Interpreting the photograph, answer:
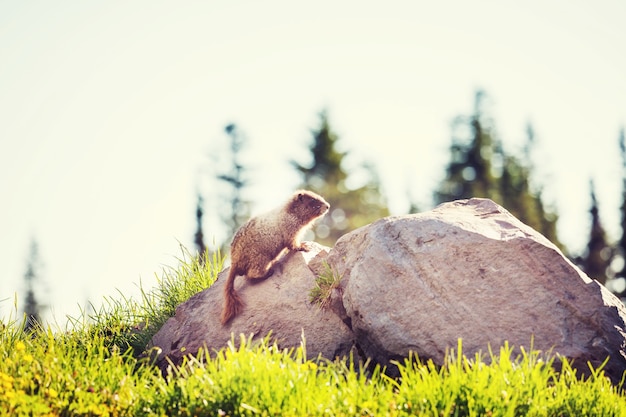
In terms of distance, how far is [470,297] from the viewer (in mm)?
7750

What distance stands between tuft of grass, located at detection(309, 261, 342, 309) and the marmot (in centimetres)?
86

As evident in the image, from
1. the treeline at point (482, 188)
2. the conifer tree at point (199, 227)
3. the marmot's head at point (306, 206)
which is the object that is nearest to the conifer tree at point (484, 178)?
the treeline at point (482, 188)

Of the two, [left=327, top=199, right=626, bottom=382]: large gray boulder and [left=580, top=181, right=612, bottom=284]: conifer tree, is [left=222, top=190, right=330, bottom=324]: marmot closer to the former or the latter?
[left=327, top=199, right=626, bottom=382]: large gray boulder

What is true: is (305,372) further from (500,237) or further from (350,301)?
(500,237)

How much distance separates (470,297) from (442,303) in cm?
35

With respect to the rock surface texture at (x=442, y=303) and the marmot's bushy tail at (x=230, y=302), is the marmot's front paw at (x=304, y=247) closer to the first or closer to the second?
the rock surface texture at (x=442, y=303)

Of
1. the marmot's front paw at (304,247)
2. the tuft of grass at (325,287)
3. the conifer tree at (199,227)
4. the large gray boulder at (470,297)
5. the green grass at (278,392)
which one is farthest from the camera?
the conifer tree at (199,227)

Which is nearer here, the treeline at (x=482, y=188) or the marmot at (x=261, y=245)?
the marmot at (x=261, y=245)

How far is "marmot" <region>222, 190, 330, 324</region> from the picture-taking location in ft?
28.9

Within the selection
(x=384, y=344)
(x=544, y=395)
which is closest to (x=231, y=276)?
(x=384, y=344)

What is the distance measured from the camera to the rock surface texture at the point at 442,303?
7.48m

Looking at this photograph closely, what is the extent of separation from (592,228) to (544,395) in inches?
1400

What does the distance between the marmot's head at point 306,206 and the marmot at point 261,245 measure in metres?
0.02

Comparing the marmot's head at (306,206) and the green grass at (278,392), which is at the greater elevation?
the marmot's head at (306,206)
